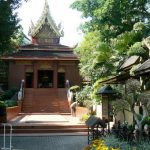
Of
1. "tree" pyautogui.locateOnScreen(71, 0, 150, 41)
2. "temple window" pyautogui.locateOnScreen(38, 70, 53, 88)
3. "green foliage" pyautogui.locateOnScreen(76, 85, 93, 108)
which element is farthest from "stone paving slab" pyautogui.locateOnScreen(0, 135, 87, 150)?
"temple window" pyautogui.locateOnScreen(38, 70, 53, 88)

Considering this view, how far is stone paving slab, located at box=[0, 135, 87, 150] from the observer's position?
13352 mm

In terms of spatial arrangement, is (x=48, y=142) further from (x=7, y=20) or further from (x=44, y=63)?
(x=44, y=63)

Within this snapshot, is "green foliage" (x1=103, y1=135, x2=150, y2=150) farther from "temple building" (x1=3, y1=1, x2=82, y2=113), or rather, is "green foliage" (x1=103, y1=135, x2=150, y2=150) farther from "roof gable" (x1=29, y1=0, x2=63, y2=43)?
"roof gable" (x1=29, y1=0, x2=63, y2=43)

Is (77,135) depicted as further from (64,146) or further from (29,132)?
(64,146)

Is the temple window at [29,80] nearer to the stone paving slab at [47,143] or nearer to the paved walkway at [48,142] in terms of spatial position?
the paved walkway at [48,142]

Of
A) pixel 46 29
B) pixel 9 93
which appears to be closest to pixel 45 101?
pixel 9 93

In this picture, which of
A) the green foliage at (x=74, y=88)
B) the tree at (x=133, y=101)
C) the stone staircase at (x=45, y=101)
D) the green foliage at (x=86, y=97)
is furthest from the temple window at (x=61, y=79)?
the tree at (x=133, y=101)

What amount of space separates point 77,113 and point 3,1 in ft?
45.1

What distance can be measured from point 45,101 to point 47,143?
17.8 metres

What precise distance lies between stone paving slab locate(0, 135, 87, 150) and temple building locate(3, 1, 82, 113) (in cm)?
1619

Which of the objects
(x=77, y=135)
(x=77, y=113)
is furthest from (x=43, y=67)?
(x=77, y=135)

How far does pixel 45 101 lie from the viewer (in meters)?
32.5

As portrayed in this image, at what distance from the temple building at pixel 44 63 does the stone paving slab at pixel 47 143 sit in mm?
16186

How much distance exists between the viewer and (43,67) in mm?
38062
